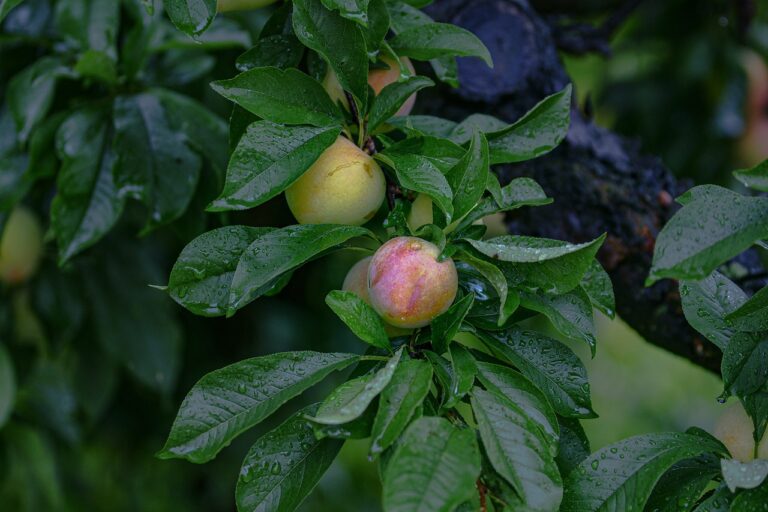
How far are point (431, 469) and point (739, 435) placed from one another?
0.29 metres

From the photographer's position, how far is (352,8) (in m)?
0.66

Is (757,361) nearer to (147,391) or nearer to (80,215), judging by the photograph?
(80,215)

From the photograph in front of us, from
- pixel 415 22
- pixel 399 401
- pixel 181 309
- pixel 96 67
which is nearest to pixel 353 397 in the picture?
pixel 399 401

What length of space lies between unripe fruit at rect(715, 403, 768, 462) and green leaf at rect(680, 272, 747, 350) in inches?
2.1

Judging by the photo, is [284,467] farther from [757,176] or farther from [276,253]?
[757,176]

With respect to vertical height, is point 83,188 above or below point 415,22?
below

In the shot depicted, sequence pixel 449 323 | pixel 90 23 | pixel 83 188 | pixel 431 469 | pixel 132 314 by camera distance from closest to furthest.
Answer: pixel 431 469 → pixel 449 323 → pixel 83 188 → pixel 90 23 → pixel 132 314

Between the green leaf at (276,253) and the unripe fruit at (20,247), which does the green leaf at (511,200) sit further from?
the unripe fruit at (20,247)

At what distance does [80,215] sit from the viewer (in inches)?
39.5

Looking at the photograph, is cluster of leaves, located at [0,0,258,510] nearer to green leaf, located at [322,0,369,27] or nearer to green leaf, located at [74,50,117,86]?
green leaf, located at [74,50,117,86]

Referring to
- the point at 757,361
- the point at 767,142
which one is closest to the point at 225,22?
the point at 757,361

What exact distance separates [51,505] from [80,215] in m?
0.84

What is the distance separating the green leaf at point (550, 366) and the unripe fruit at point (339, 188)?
0.43 feet

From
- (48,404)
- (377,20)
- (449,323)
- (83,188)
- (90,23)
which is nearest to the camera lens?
(449,323)
